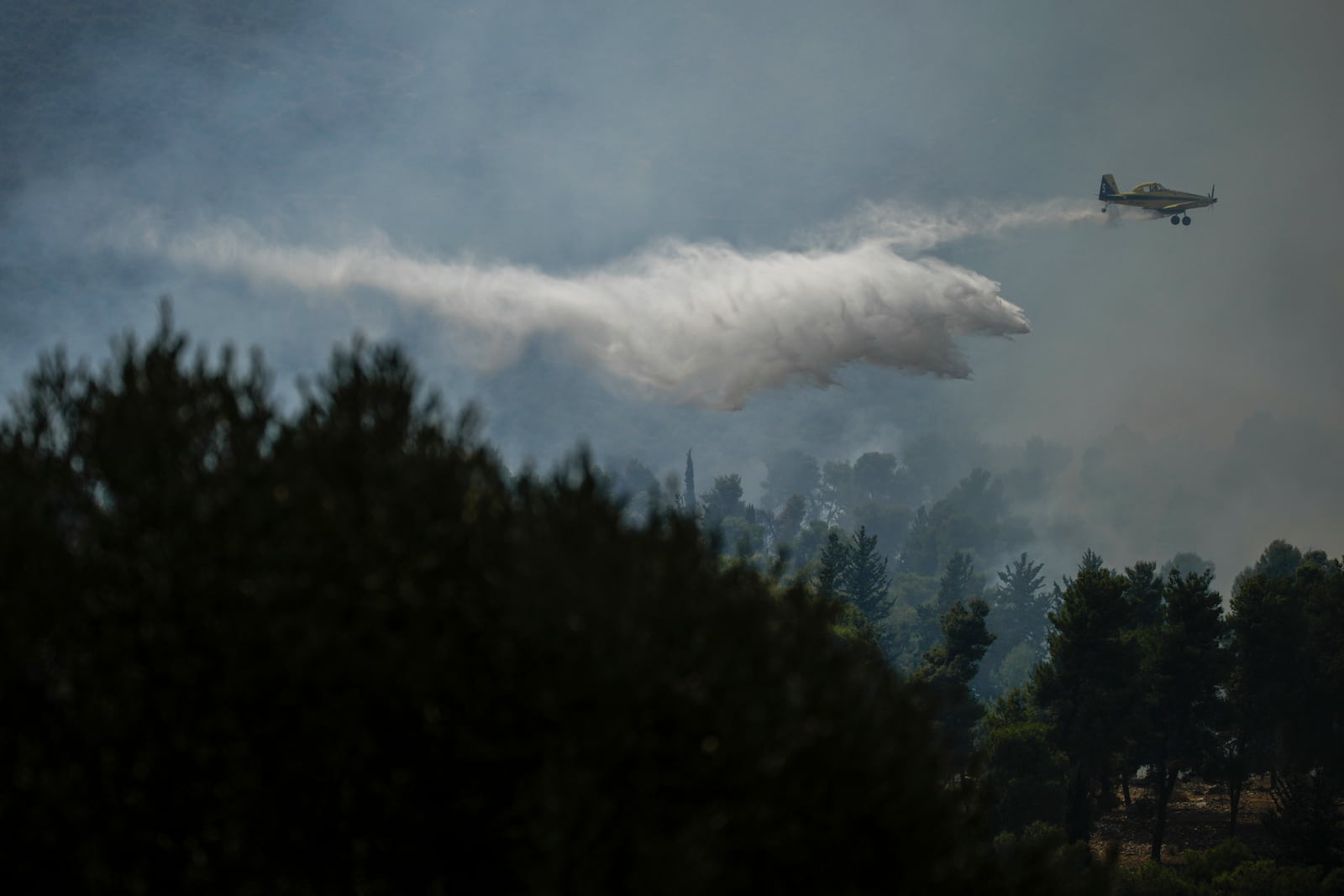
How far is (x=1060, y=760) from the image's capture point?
65125 mm

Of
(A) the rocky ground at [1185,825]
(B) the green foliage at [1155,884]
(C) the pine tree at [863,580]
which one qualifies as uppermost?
(C) the pine tree at [863,580]

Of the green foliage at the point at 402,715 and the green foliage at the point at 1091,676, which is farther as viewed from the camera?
the green foliage at the point at 1091,676

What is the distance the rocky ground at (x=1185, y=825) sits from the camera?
222 ft

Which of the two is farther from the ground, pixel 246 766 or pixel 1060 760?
pixel 246 766

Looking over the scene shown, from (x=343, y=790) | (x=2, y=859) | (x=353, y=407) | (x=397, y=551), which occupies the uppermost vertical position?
(x=353, y=407)

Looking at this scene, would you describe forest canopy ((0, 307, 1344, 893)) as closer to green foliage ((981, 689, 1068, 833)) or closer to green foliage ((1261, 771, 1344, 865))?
green foliage ((1261, 771, 1344, 865))

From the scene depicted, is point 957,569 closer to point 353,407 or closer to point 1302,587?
point 1302,587

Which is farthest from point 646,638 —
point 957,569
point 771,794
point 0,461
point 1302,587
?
point 957,569

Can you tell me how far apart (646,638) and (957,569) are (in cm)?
18694

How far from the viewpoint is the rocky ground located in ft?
222

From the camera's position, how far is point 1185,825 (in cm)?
7406

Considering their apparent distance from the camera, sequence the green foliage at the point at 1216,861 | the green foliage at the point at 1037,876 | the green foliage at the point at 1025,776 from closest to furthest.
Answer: the green foliage at the point at 1037,876, the green foliage at the point at 1216,861, the green foliage at the point at 1025,776

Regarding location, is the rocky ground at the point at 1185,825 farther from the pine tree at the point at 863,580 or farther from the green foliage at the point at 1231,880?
the pine tree at the point at 863,580

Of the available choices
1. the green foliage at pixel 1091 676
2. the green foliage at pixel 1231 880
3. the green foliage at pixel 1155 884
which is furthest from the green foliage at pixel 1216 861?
the green foliage at pixel 1091 676
